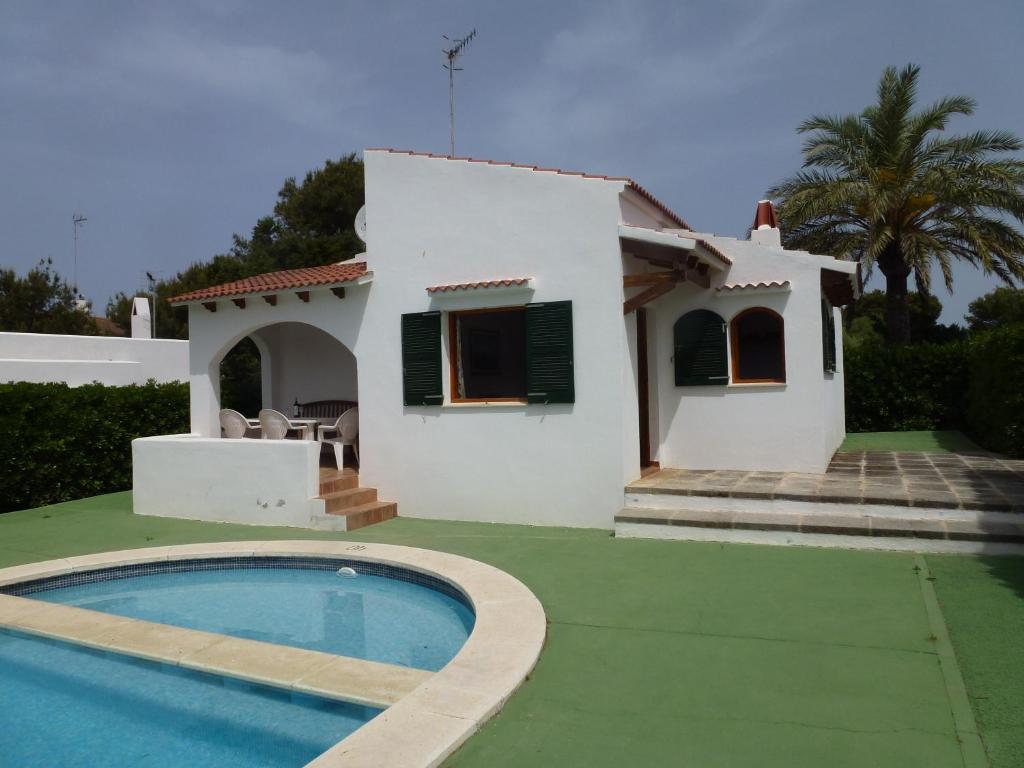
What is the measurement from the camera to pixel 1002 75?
1557 centimetres

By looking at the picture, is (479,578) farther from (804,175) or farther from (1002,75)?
(804,175)

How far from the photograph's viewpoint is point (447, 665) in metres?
4.72

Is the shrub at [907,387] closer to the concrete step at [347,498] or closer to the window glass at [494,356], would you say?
the window glass at [494,356]

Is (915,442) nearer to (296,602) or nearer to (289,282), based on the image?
(289,282)

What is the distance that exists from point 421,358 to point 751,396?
504 cm

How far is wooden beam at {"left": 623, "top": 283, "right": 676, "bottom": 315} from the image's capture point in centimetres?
939

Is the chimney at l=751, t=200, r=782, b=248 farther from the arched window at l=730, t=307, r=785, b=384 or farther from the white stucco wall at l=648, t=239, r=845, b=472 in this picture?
the arched window at l=730, t=307, r=785, b=384

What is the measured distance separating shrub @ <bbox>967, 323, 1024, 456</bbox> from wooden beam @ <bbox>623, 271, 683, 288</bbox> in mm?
6755

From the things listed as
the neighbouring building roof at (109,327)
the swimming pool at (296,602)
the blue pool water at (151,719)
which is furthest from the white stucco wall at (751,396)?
the neighbouring building roof at (109,327)

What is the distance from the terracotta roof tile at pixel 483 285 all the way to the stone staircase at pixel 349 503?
3.29 meters

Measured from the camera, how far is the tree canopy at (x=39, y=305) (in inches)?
1442

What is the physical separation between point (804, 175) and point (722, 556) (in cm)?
1719

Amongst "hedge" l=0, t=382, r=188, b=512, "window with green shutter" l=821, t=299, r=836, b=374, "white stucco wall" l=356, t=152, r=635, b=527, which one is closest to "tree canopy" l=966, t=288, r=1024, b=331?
"window with green shutter" l=821, t=299, r=836, b=374

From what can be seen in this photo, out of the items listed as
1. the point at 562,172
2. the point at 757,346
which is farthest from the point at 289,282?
the point at 757,346
